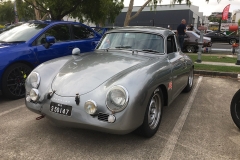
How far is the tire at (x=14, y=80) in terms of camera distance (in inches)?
171

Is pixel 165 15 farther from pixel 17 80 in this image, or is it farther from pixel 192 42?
pixel 17 80

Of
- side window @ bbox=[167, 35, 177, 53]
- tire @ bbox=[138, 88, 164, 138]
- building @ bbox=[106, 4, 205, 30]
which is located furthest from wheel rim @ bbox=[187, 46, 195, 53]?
building @ bbox=[106, 4, 205, 30]

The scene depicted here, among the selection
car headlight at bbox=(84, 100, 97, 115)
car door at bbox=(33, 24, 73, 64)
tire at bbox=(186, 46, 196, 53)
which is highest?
car door at bbox=(33, 24, 73, 64)

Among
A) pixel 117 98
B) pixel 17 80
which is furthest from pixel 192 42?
pixel 117 98

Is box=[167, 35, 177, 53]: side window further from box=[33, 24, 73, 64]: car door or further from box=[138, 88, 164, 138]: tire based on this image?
box=[33, 24, 73, 64]: car door

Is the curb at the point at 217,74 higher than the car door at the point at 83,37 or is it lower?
lower

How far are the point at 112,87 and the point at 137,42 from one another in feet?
5.31

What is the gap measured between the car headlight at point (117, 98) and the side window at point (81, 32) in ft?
12.3

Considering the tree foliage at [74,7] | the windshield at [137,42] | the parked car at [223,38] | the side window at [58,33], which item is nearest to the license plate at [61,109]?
the windshield at [137,42]

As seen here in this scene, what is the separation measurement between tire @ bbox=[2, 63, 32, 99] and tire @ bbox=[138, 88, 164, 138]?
2.91 meters

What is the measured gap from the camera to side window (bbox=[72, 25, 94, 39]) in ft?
19.5

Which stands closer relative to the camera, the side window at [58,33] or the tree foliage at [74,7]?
the side window at [58,33]

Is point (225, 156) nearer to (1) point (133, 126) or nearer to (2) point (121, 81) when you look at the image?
(1) point (133, 126)

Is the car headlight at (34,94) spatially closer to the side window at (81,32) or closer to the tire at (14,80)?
the tire at (14,80)
